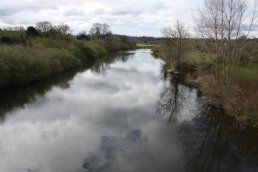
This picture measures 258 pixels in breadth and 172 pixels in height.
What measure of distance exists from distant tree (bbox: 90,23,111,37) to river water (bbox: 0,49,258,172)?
63658mm

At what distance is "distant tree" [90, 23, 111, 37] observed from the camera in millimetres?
87325

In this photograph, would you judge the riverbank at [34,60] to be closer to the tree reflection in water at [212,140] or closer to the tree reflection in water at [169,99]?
the tree reflection in water at [169,99]

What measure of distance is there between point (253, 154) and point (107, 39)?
74397 mm

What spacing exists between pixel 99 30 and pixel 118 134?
76.6m

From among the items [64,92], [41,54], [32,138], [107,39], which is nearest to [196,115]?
[32,138]

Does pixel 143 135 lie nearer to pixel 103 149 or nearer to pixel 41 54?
pixel 103 149

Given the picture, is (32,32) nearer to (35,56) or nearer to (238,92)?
(35,56)

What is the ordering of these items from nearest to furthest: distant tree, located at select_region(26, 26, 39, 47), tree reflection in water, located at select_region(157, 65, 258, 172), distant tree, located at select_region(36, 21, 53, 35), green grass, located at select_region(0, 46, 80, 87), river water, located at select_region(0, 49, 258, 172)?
river water, located at select_region(0, 49, 258, 172) → tree reflection in water, located at select_region(157, 65, 258, 172) → green grass, located at select_region(0, 46, 80, 87) → distant tree, located at select_region(26, 26, 39, 47) → distant tree, located at select_region(36, 21, 53, 35)

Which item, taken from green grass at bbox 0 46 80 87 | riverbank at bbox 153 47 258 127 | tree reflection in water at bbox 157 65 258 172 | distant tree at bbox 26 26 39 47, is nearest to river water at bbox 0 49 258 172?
tree reflection in water at bbox 157 65 258 172

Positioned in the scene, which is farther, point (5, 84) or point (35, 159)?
point (5, 84)

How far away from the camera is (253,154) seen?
42.7 ft

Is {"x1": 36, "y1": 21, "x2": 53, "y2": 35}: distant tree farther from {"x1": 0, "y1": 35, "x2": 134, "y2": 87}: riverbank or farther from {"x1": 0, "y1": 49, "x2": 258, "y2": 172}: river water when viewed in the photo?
{"x1": 0, "y1": 49, "x2": 258, "y2": 172}: river water

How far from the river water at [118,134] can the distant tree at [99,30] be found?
63658 mm

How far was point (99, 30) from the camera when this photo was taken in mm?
88875
